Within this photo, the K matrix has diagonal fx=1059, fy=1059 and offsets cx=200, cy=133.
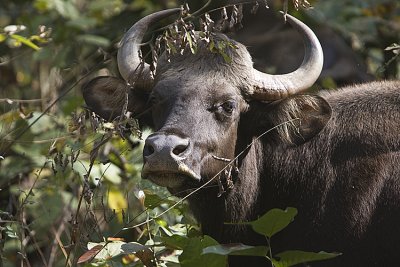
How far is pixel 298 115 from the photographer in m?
6.84

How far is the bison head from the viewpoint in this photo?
6.46 metres

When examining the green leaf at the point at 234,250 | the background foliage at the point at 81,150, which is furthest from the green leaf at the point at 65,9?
the green leaf at the point at 234,250

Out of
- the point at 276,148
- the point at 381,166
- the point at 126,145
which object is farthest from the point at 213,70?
the point at 126,145

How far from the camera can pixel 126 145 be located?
8.68 meters

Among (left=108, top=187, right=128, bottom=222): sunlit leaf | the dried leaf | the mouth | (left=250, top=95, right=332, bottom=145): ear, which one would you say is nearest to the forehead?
(left=250, top=95, right=332, bottom=145): ear

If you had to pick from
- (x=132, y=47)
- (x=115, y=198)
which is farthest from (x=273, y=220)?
(x=115, y=198)

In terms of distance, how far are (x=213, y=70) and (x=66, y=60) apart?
13.4 ft

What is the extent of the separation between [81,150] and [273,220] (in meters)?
2.40

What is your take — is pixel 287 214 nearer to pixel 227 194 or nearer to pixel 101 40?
pixel 227 194

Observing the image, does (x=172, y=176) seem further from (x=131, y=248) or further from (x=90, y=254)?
(x=90, y=254)

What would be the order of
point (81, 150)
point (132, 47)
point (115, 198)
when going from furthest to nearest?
point (115, 198) → point (81, 150) → point (132, 47)

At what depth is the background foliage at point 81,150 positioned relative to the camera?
6363 millimetres

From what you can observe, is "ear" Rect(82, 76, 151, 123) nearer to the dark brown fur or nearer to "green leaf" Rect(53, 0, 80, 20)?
the dark brown fur

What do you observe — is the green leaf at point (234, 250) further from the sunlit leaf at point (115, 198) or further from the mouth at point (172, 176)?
the sunlit leaf at point (115, 198)
